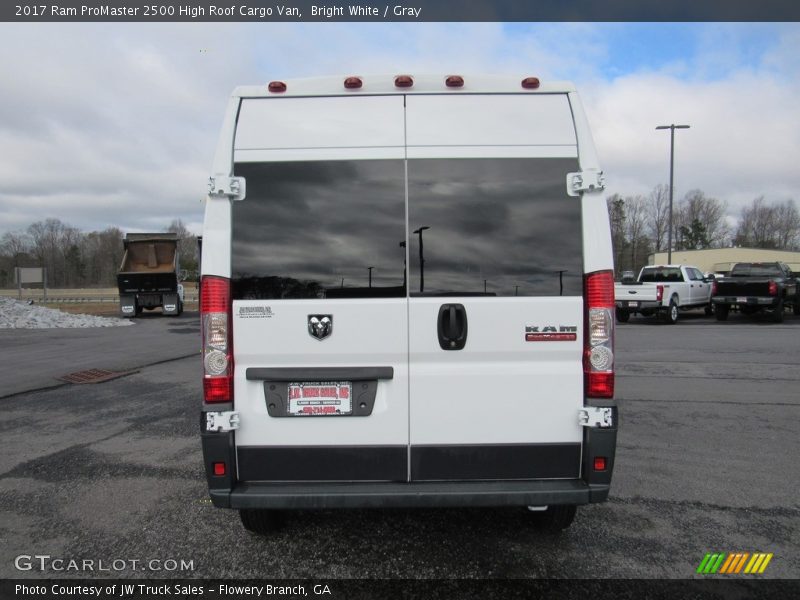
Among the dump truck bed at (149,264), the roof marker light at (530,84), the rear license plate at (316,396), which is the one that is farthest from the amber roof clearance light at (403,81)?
the dump truck bed at (149,264)

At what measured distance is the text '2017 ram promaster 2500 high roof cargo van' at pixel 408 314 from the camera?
108 inches

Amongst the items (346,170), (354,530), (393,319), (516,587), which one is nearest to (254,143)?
(346,170)

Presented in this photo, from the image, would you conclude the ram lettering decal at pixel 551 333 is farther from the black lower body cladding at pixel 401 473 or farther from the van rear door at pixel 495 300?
the black lower body cladding at pixel 401 473

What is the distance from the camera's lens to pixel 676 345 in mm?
12062

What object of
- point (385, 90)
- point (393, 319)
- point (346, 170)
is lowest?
point (393, 319)

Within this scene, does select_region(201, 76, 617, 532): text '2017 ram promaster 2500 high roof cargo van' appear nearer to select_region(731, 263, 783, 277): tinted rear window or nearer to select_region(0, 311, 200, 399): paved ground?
select_region(0, 311, 200, 399): paved ground

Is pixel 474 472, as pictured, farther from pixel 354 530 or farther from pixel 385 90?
pixel 385 90

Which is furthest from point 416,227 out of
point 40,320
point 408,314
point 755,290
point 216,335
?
point 40,320

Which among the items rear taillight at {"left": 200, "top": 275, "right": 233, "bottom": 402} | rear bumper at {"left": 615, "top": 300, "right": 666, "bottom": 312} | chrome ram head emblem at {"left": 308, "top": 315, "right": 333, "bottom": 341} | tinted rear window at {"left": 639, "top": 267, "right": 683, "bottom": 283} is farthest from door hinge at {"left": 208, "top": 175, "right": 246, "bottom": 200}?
tinted rear window at {"left": 639, "top": 267, "right": 683, "bottom": 283}

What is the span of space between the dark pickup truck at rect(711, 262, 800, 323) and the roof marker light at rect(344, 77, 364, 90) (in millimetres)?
19035

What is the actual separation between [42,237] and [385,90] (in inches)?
3548

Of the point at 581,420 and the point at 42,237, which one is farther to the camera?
the point at 42,237

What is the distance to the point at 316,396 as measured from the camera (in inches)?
110

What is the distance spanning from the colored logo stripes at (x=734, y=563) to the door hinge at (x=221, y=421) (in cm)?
277
